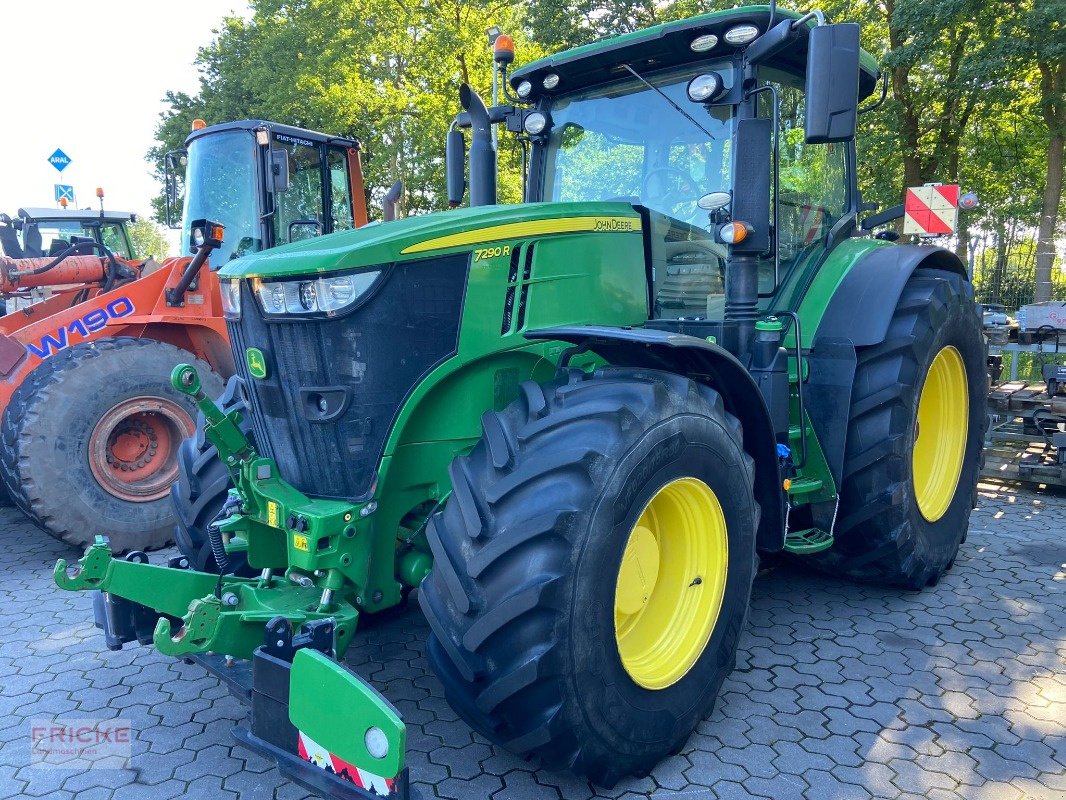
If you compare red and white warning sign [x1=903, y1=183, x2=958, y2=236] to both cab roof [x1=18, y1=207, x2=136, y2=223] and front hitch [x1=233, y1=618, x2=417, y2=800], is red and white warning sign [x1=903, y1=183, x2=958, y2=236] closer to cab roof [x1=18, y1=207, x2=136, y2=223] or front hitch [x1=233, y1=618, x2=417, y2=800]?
front hitch [x1=233, y1=618, x2=417, y2=800]

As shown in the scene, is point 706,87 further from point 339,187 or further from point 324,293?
point 339,187

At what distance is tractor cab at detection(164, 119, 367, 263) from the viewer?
6047 millimetres

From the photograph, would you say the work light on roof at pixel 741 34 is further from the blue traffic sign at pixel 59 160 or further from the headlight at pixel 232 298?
the blue traffic sign at pixel 59 160

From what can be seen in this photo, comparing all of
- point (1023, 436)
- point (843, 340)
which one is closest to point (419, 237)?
point (843, 340)

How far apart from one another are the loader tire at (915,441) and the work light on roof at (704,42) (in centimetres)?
155

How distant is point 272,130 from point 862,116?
9759 mm

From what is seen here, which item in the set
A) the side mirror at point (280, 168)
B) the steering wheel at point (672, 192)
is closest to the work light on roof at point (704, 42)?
the steering wheel at point (672, 192)

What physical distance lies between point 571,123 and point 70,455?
3658mm

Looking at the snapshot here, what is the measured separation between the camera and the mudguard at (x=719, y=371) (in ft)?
8.52

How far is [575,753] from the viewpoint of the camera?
7.56ft

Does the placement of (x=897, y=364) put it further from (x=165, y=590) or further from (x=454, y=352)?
(x=165, y=590)

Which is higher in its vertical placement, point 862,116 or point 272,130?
point 862,116

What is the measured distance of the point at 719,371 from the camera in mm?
2920

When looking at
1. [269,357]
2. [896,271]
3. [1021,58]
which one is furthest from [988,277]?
[269,357]
